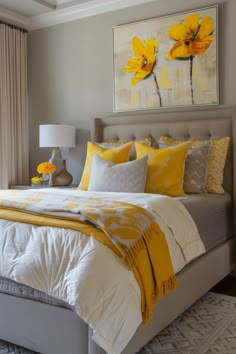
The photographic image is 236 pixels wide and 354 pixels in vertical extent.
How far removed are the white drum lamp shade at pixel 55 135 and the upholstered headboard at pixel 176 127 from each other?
0.30m

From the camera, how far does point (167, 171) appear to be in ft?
10.4

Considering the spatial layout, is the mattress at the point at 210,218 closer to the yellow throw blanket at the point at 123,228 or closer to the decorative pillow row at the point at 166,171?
the decorative pillow row at the point at 166,171

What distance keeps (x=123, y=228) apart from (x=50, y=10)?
3.37 m

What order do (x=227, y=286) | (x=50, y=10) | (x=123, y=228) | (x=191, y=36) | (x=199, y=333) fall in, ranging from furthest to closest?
(x=50, y=10) < (x=191, y=36) < (x=227, y=286) < (x=199, y=333) < (x=123, y=228)

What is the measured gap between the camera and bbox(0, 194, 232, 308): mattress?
271 cm

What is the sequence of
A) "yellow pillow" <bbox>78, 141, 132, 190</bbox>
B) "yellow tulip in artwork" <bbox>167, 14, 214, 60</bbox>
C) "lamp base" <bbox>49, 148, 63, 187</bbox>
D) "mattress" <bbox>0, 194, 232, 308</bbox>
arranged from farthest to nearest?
"lamp base" <bbox>49, 148, 63, 187</bbox>
"yellow tulip in artwork" <bbox>167, 14, 214, 60</bbox>
"yellow pillow" <bbox>78, 141, 132, 190</bbox>
"mattress" <bbox>0, 194, 232, 308</bbox>

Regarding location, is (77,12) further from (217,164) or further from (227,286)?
(227,286)

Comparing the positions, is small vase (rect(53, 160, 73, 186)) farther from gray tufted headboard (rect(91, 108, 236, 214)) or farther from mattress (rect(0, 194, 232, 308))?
mattress (rect(0, 194, 232, 308))

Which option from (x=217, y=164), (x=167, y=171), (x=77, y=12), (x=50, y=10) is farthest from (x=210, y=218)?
(x=50, y=10)

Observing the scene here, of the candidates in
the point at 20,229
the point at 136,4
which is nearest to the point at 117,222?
the point at 20,229

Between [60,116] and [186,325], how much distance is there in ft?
9.57

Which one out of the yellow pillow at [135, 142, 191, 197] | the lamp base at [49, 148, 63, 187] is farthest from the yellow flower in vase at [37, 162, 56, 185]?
the yellow pillow at [135, 142, 191, 197]

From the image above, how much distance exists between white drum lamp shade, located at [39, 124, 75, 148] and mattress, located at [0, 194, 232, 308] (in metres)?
1.73

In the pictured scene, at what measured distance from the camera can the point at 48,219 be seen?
215cm
